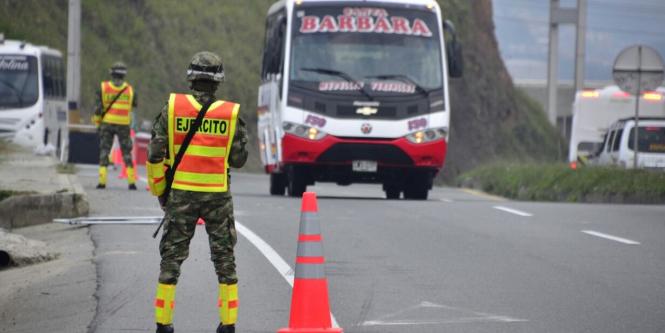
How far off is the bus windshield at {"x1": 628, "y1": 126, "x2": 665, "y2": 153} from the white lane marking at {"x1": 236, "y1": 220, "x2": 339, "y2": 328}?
18.6 m

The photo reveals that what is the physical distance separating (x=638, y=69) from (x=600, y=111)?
11.2 m

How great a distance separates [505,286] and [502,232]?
5.12m

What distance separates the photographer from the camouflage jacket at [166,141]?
29.0ft

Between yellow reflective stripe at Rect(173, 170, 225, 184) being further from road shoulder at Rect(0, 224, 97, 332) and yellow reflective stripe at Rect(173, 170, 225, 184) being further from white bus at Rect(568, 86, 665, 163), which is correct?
white bus at Rect(568, 86, 665, 163)

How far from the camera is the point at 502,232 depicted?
16875mm

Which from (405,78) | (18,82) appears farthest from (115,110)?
(18,82)

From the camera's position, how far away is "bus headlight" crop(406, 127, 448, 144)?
76.5ft

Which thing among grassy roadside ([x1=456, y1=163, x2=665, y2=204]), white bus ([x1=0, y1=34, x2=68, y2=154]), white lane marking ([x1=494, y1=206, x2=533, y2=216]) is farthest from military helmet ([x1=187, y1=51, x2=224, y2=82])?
white bus ([x1=0, y1=34, x2=68, y2=154])

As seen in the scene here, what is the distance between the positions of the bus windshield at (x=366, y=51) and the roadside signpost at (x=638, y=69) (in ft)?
22.3

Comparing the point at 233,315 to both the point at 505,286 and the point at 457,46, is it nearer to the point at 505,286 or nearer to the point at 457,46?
the point at 505,286

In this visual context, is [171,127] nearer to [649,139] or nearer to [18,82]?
[649,139]

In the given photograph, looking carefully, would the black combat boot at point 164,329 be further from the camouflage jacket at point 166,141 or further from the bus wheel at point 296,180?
the bus wheel at point 296,180

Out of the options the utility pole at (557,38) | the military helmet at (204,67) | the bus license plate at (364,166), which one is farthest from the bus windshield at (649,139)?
the military helmet at (204,67)

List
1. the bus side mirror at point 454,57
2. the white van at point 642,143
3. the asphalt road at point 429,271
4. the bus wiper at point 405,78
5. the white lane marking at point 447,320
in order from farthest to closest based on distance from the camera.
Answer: the white van at point 642,143 < the bus side mirror at point 454,57 < the bus wiper at point 405,78 < the asphalt road at point 429,271 < the white lane marking at point 447,320
